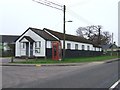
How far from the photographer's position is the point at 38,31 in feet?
178

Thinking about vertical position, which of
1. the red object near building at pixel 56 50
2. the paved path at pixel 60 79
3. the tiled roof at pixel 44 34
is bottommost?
the paved path at pixel 60 79

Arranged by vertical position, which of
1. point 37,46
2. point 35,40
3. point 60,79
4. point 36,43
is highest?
point 35,40

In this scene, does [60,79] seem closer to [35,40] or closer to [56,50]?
[56,50]

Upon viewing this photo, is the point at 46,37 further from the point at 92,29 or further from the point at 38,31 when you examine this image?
the point at 92,29

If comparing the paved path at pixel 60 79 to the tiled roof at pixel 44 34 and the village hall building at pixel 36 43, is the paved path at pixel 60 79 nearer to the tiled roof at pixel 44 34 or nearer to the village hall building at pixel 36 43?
the village hall building at pixel 36 43

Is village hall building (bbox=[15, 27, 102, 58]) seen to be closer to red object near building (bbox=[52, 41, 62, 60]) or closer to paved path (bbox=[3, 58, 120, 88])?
red object near building (bbox=[52, 41, 62, 60])

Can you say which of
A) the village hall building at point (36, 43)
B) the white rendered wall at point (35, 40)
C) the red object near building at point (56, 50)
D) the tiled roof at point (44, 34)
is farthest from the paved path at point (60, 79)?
the tiled roof at point (44, 34)

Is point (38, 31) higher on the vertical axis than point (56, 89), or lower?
higher

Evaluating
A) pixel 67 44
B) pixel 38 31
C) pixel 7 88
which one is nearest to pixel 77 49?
pixel 67 44

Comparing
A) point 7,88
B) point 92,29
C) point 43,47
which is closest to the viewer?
point 7,88

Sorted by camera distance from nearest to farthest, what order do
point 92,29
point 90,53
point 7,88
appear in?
point 7,88
point 90,53
point 92,29

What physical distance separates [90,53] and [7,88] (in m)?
59.9

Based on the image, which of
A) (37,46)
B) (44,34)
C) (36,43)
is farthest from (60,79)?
(44,34)

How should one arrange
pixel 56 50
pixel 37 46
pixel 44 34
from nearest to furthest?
pixel 56 50 → pixel 37 46 → pixel 44 34
